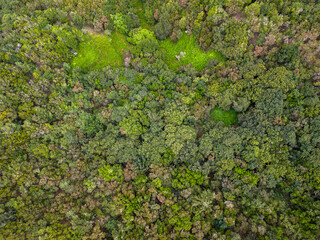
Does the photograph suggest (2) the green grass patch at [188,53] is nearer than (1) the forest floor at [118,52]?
Yes

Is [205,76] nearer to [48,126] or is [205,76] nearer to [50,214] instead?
[48,126]

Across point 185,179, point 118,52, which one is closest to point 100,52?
point 118,52

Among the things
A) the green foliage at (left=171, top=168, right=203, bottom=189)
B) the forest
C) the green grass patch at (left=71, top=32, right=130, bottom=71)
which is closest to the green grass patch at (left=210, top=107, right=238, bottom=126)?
the forest

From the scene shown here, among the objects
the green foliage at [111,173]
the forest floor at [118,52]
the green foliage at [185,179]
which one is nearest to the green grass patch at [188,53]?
the forest floor at [118,52]

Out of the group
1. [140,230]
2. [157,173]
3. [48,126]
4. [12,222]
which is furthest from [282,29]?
[12,222]

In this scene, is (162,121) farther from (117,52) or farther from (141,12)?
(141,12)

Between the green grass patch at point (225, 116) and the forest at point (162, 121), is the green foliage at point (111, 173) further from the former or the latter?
the green grass patch at point (225, 116)

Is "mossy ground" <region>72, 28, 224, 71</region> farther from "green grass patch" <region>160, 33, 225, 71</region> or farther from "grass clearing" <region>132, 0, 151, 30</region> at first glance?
"grass clearing" <region>132, 0, 151, 30</region>
